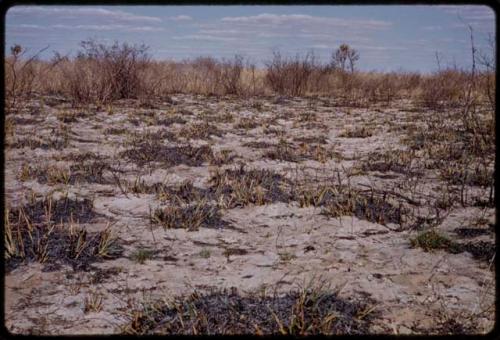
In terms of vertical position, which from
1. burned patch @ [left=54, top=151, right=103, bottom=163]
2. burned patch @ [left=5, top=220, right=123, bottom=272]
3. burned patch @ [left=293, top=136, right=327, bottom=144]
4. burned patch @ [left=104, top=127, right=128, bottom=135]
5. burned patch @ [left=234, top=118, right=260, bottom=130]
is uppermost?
burned patch @ [left=234, top=118, right=260, bottom=130]

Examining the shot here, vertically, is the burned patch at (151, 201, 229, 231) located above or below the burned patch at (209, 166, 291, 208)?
below

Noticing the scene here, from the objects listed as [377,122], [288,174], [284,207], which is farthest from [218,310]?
[377,122]

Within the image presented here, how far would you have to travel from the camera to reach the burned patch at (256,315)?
2326mm

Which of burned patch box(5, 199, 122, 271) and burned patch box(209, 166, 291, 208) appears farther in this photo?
burned patch box(209, 166, 291, 208)

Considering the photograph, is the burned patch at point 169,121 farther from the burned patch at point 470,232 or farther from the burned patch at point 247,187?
the burned patch at point 470,232

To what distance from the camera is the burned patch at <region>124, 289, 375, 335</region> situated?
2.33 m

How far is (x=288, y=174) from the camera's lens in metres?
5.62

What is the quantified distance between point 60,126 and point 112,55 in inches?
188

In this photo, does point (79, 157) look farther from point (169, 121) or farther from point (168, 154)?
point (169, 121)

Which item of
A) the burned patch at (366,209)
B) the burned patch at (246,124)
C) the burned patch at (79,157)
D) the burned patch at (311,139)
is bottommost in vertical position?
the burned patch at (366,209)

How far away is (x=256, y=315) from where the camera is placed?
2465mm

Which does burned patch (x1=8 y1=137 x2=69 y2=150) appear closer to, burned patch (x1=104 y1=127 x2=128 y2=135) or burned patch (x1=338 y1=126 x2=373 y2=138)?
burned patch (x1=104 y1=127 x2=128 y2=135)

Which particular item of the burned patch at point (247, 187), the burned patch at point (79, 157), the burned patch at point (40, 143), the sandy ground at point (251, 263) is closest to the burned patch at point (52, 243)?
the sandy ground at point (251, 263)

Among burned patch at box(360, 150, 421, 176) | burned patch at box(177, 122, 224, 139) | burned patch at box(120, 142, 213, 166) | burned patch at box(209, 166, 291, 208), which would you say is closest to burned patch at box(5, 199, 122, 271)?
burned patch at box(209, 166, 291, 208)
